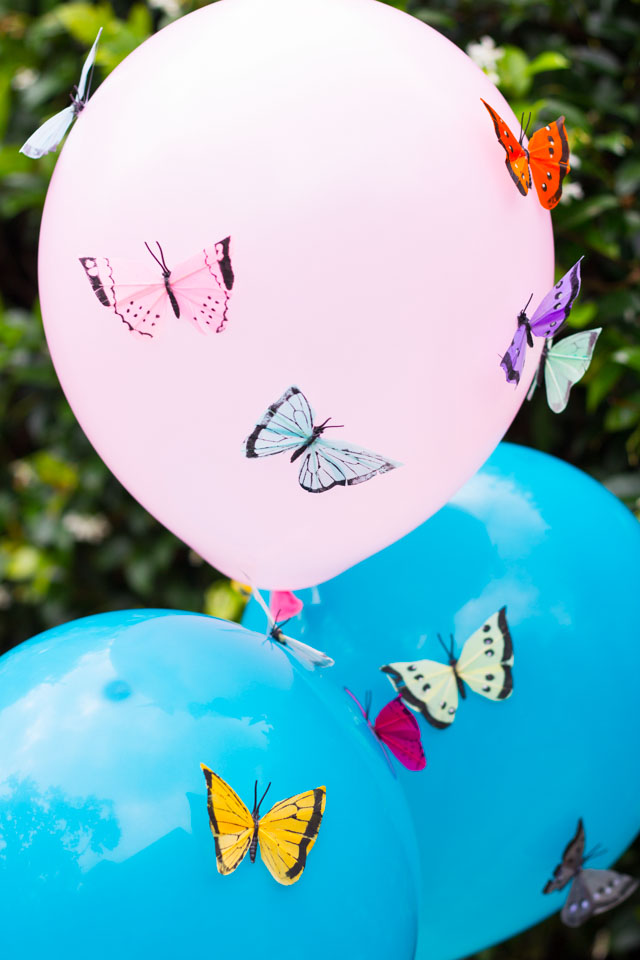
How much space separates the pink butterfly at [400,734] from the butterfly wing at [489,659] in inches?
3.0

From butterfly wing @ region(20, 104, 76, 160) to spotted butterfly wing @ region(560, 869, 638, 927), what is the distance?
0.93 meters

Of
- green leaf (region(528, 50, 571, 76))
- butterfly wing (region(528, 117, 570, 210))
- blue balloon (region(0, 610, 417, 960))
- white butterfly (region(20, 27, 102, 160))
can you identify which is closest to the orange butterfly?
A: butterfly wing (region(528, 117, 570, 210))

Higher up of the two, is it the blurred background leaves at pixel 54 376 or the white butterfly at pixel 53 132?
the white butterfly at pixel 53 132

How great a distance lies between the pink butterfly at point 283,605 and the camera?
0.94m

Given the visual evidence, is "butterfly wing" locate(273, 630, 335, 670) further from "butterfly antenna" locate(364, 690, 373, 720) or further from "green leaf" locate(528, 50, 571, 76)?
"green leaf" locate(528, 50, 571, 76)

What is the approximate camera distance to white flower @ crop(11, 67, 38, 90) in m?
2.04

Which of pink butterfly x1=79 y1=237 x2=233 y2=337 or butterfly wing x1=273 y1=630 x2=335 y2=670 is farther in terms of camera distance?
butterfly wing x1=273 y1=630 x2=335 y2=670

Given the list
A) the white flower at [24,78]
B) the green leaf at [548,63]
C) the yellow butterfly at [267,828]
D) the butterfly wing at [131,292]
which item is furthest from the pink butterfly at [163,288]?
the white flower at [24,78]

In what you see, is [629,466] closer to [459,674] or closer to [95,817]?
[459,674]

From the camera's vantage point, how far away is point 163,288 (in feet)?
2.40

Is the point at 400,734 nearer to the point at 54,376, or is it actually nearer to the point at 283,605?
the point at 283,605

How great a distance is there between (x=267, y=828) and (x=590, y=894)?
1.65ft

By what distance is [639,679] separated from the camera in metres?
1.01

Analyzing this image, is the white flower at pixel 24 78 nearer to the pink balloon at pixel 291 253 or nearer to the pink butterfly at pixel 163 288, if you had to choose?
the pink balloon at pixel 291 253
